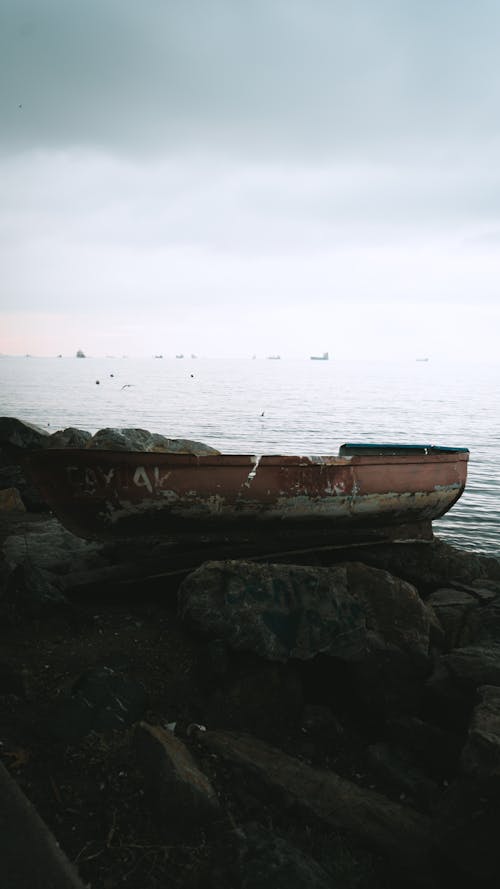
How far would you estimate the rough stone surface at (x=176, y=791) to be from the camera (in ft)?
11.8

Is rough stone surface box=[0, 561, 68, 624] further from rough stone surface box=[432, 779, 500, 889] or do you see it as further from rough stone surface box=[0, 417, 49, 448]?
rough stone surface box=[0, 417, 49, 448]

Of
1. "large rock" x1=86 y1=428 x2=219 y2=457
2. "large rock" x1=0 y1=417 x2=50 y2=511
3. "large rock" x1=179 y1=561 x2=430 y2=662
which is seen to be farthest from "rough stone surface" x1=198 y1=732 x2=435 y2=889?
"large rock" x1=0 y1=417 x2=50 y2=511

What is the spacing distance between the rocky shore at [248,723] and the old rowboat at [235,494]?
1.68 ft

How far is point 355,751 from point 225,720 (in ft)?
3.59

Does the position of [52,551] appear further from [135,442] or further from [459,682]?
[459,682]

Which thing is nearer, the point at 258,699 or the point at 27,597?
the point at 258,699

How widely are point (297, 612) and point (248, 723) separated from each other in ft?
3.46

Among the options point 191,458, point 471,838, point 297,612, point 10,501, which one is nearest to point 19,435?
point 10,501

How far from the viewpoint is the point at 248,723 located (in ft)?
16.1

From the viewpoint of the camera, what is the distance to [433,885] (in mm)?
3523

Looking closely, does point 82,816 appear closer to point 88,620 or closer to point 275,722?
point 275,722

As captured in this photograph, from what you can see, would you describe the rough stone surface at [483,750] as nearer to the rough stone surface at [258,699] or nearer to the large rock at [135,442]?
the rough stone surface at [258,699]

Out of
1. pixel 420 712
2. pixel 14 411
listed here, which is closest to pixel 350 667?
pixel 420 712

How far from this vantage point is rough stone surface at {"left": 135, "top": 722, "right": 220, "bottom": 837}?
11.8ft
